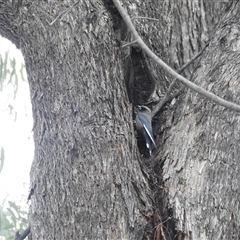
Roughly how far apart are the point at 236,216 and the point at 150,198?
0.24m

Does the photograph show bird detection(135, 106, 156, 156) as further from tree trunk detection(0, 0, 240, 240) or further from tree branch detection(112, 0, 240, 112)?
tree branch detection(112, 0, 240, 112)

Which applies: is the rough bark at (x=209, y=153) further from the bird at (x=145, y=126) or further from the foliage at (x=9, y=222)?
the foliage at (x=9, y=222)

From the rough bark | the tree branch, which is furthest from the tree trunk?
the tree branch

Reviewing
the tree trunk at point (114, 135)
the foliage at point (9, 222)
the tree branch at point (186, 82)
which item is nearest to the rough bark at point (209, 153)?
the tree trunk at point (114, 135)

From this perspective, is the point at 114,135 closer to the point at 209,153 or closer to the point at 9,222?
the point at 209,153

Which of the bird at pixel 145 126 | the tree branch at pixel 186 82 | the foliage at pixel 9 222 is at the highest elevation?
the tree branch at pixel 186 82

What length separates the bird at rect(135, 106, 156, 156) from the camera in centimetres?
177

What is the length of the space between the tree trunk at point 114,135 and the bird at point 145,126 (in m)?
0.03

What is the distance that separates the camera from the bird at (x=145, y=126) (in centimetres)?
177

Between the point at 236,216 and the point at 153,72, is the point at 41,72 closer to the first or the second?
the point at 153,72

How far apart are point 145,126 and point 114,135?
7.3 inches

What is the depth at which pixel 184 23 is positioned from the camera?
2.26m

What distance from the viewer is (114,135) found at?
1.61 meters

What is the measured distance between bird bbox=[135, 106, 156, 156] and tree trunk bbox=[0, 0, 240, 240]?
0.03 meters
